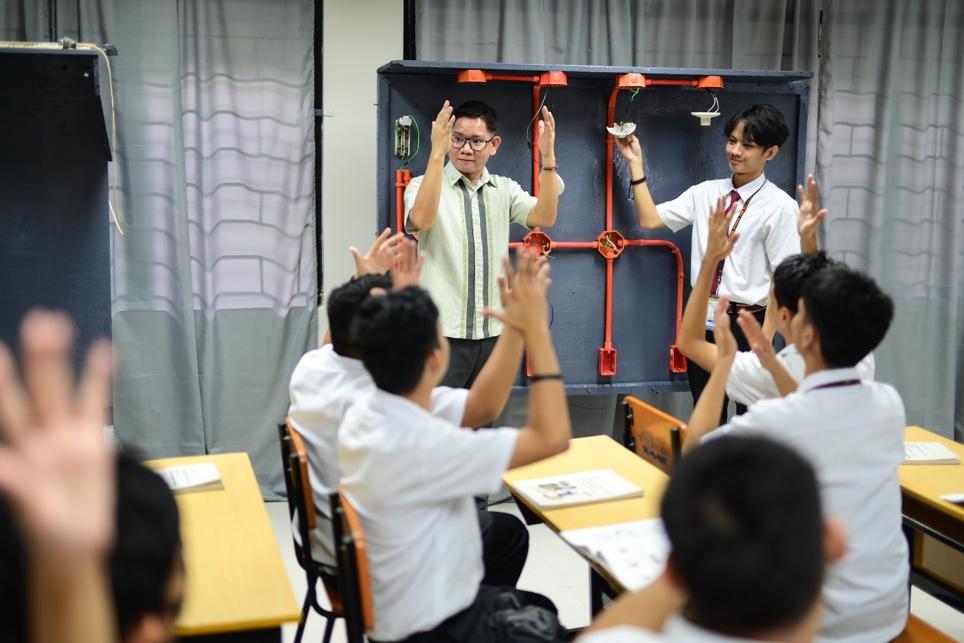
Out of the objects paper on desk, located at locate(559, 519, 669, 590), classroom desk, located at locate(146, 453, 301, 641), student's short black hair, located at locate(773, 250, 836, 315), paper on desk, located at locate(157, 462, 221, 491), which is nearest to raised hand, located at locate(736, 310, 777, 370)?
student's short black hair, located at locate(773, 250, 836, 315)

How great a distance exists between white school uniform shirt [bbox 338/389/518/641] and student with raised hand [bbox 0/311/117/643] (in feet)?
3.35

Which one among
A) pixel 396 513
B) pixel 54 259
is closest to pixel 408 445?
pixel 396 513

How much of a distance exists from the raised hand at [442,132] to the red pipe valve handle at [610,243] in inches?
35.8

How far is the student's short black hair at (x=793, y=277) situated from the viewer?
2496mm

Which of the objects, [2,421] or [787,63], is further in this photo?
[787,63]

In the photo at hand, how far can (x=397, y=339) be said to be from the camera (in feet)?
6.47

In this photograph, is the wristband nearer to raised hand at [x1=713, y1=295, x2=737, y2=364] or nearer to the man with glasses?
raised hand at [x1=713, y1=295, x2=737, y2=364]

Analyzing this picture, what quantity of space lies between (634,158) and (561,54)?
65cm

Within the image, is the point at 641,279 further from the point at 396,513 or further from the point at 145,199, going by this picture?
the point at 396,513

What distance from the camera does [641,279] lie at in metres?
4.36

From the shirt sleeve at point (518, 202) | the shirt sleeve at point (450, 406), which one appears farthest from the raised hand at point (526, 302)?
the shirt sleeve at point (518, 202)

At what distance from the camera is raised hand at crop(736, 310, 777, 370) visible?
2.37 meters

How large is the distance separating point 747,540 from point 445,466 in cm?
88

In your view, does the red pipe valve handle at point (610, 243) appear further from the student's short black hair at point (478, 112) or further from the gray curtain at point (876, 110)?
the gray curtain at point (876, 110)
